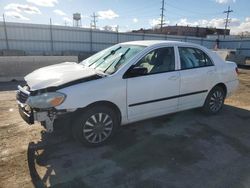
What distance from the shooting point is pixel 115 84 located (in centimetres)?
370

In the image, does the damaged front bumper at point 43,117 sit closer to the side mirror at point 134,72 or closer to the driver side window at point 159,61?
the side mirror at point 134,72

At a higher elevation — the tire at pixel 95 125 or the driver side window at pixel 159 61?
the driver side window at pixel 159 61

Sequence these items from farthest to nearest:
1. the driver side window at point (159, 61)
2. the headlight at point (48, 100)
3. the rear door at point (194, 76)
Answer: the rear door at point (194, 76), the driver side window at point (159, 61), the headlight at point (48, 100)

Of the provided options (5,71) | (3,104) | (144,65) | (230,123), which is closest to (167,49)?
(144,65)

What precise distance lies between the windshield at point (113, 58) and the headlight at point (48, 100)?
0.97 metres

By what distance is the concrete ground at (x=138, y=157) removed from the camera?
9.77ft

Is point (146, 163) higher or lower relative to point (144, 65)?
lower

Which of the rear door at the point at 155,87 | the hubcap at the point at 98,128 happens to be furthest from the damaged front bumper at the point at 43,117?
the rear door at the point at 155,87

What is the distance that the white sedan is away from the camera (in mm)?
3395

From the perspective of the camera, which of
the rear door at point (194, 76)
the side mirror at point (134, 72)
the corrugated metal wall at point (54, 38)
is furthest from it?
the corrugated metal wall at point (54, 38)

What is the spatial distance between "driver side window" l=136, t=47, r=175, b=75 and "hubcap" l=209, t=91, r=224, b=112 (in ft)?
5.14

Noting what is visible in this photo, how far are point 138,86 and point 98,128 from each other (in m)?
0.98

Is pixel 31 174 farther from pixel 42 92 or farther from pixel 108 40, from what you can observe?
pixel 108 40

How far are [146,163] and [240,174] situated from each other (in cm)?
130
